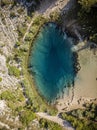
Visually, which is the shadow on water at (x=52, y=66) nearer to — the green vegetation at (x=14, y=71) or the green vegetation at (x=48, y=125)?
the green vegetation at (x=14, y=71)

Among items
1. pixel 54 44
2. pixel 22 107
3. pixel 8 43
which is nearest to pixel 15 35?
pixel 8 43

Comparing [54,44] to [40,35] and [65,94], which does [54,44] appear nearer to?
[40,35]

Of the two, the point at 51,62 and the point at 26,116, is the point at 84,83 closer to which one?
the point at 51,62

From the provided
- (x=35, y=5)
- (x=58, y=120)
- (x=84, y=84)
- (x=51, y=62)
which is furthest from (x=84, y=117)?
(x=35, y=5)

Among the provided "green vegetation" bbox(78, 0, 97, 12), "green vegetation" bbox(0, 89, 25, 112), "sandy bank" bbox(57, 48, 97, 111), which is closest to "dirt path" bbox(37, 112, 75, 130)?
"sandy bank" bbox(57, 48, 97, 111)

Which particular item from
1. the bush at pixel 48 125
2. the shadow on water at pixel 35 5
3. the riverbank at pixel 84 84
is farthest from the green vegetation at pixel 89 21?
the bush at pixel 48 125

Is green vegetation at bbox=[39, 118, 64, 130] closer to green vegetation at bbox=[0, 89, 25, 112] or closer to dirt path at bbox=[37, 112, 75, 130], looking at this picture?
dirt path at bbox=[37, 112, 75, 130]
